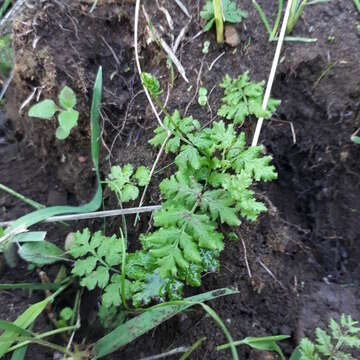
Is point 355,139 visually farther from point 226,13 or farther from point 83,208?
point 83,208

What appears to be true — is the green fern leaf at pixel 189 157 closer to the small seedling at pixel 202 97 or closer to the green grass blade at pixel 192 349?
the small seedling at pixel 202 97

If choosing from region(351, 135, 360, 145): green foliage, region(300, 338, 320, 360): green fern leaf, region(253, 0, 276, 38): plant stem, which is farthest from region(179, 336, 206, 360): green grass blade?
region(253, 0, 276, 38): plant stem

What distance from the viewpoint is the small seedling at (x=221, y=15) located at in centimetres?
168

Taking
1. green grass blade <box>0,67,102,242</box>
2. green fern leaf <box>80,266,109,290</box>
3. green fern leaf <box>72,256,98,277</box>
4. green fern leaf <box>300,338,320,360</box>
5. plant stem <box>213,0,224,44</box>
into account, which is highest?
plant stem <box>213,0,224,44</box>

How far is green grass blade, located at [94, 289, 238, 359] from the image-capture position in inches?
52.7

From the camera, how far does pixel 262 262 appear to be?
1.60 m

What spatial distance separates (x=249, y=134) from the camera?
164 centimetres

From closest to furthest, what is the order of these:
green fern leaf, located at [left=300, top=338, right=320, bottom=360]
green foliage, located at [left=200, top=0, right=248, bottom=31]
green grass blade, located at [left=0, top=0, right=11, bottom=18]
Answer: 1. green fern leaf, located at [left=300, top=338, right=320, bottom=360]
2. green foliage, located at [left=200, top=0, right=248, bottom=31]
3. green grass blade, located at [left=0, top=0, right=11, bottom=18]

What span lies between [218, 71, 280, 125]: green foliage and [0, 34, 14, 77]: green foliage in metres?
1.31

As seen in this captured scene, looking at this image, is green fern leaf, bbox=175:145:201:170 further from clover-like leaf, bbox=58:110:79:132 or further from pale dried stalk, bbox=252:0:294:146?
clover-like leaf, bbox=58:110:79:132

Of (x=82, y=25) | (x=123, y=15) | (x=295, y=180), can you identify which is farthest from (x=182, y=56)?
(x=295, y=180)

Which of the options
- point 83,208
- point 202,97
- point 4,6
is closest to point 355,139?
point 202,97

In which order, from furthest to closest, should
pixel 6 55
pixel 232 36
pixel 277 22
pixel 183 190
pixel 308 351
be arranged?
pixel 6 55, pixel 232 36, pixel 277 22, pixel 183 190, pixel 308 351

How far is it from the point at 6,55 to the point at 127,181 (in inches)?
45.4
